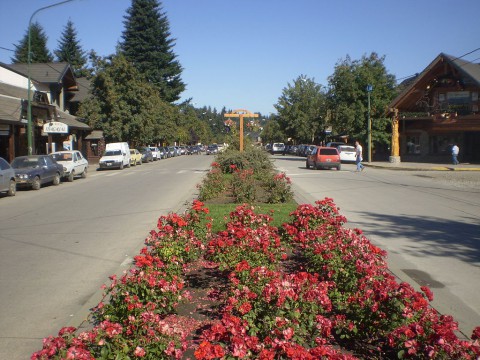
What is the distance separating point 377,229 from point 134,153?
35.0m

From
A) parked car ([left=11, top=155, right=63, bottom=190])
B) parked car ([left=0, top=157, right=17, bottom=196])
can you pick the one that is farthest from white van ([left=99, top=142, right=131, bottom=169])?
parked car ([left=0, top=157, right=17, bottom=196])

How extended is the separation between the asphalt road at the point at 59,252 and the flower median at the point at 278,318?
1.15m

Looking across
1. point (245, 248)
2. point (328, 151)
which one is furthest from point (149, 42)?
point (245, 248)

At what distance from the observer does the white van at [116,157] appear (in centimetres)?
3644

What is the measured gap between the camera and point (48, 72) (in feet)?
134

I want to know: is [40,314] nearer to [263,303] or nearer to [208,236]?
[263,303]

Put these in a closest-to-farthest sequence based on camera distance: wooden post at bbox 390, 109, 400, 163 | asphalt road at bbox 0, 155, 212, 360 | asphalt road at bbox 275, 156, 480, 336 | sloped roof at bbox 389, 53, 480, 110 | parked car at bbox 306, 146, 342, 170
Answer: asphalt road at bbox 0, 155, 212, 360, asphalt road at bbox 275, 156, 480, 336, parked car at bbox 306, 146, 342, 170, sloped roof at bbox 389, 53, 480, 110, wooden post at bbox 390, 109, 400, 163

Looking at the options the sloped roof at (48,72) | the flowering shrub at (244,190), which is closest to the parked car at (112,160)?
the sloped roof at (48,72)

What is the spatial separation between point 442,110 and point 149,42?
46049 mm

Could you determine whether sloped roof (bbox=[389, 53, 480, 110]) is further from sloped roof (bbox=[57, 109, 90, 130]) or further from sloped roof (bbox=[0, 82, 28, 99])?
sloped roof (bbox=[0, 82, 28, 99])

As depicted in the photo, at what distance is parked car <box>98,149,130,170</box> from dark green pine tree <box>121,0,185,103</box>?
1282 inches

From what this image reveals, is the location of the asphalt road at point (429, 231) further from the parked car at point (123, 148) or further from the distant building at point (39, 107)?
the parked car at point (123, 148)

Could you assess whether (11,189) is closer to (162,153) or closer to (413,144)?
(413,144)

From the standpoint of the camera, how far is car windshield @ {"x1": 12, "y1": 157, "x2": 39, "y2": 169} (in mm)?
21720
